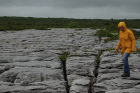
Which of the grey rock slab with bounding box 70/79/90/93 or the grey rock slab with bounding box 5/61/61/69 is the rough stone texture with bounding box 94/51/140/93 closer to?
the grey rock slab with bounding box 70/79/90/93

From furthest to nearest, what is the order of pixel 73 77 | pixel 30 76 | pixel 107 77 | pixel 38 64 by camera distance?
pixel 38 64 < pixel 73 77 < pixel 107 77 < pixel 30 76

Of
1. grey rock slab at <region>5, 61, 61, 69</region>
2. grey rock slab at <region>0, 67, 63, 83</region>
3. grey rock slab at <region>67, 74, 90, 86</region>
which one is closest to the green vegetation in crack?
grey rock slab at <region>5, 61, 61, 69</region>

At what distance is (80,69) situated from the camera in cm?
652

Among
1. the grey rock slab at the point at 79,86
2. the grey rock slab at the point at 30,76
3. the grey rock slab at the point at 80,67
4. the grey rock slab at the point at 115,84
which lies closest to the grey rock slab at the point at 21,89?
the grey rock slab at the point at 30,76

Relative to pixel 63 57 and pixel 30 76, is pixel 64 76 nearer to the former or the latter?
pixel 30 76

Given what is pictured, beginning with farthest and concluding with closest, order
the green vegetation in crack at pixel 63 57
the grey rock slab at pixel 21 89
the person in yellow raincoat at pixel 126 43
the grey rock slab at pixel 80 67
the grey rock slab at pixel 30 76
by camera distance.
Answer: the green vegetation in crack at pixel 63 57, the grey rock slab at pixel 80 67, the grey rock slab at pixel 30 76, the person in yellow raincoat at pixel 126 43, the grey rock slab at pixel 21 89

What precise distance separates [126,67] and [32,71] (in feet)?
10.9

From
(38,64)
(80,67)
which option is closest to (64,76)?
(80,67)

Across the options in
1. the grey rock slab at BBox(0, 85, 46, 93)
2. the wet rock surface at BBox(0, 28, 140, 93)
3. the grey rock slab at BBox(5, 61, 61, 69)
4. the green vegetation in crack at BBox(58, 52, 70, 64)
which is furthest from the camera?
the green vegetation in crack at BBox(58, 52, 70, 64)

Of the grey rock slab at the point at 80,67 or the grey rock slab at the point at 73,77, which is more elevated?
the grey rock slab at the point at 80,67

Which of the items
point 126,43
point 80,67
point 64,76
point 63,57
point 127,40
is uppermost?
point 127,40

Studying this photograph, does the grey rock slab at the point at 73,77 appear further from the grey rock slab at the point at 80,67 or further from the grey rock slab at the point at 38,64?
the grey rock slab at the point at 38,64

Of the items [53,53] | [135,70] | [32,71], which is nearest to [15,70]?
[32,71]

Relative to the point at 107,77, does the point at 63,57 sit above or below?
above
